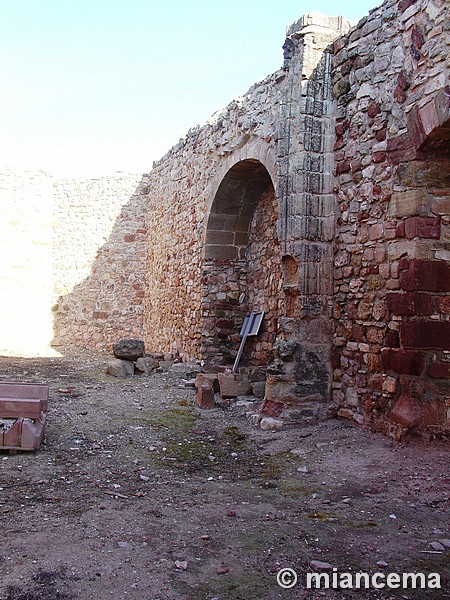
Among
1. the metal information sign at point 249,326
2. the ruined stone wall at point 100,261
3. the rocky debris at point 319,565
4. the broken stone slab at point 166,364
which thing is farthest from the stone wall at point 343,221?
the ruined stone wall at point 100,261

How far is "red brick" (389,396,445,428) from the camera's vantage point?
460cm

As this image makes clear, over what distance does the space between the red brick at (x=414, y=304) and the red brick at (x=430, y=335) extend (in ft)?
0.30

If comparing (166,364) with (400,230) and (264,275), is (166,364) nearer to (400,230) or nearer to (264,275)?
(264,275)

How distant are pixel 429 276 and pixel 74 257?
11.2 m

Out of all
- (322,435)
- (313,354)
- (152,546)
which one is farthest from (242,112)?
(152,546)

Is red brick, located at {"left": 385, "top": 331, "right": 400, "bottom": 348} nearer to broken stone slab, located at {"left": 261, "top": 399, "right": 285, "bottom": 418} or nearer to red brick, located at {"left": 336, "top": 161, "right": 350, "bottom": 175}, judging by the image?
broken stone slab, located at {"left": 261, "top": 399, "right": 285, "bottom": 418}

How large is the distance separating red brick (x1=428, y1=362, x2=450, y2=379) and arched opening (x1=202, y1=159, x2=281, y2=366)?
13.3 ft

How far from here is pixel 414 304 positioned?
15.7 ft

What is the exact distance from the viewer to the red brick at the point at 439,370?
465 centimetres

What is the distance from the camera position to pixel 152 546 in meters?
2.95

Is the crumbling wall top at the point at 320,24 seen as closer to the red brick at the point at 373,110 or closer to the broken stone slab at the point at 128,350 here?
the red brick at the point at 373,110

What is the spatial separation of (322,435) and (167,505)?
212 centimetres

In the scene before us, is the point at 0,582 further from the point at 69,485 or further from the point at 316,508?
the point at 316,508

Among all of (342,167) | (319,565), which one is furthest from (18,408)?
(342,167)
